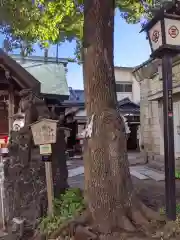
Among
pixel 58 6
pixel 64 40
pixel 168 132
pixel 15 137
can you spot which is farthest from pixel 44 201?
pixel 64 40

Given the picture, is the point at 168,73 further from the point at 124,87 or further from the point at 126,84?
the point at 126,84

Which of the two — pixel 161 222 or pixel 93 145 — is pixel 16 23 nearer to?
pixel 93 145

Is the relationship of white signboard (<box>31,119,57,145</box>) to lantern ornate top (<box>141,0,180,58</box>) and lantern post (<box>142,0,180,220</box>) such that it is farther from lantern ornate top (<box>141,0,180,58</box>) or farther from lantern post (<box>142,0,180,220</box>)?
lantern ornate top (<box>141,0,180,58</box>)

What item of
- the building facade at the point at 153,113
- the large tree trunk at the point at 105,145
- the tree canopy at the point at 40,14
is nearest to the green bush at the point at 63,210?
the large tree trunk at the point at 105,145

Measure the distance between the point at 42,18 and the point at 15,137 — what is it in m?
4.60

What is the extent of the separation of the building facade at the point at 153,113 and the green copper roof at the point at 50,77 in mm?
3976

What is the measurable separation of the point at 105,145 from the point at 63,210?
1631 mm

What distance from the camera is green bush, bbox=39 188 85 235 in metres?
5.01

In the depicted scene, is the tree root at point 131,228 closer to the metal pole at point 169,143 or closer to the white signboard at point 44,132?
the metal pole at point 169,143

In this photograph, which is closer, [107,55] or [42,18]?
[107,55]

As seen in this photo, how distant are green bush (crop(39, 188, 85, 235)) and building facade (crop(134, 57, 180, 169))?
6.87m

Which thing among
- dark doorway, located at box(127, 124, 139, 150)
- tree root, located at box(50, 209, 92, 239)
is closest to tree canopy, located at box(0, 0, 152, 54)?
tree root, located at box(50, 209, 92, 239)

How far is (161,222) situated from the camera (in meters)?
4.65

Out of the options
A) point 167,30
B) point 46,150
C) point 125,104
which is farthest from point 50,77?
point 125,104
